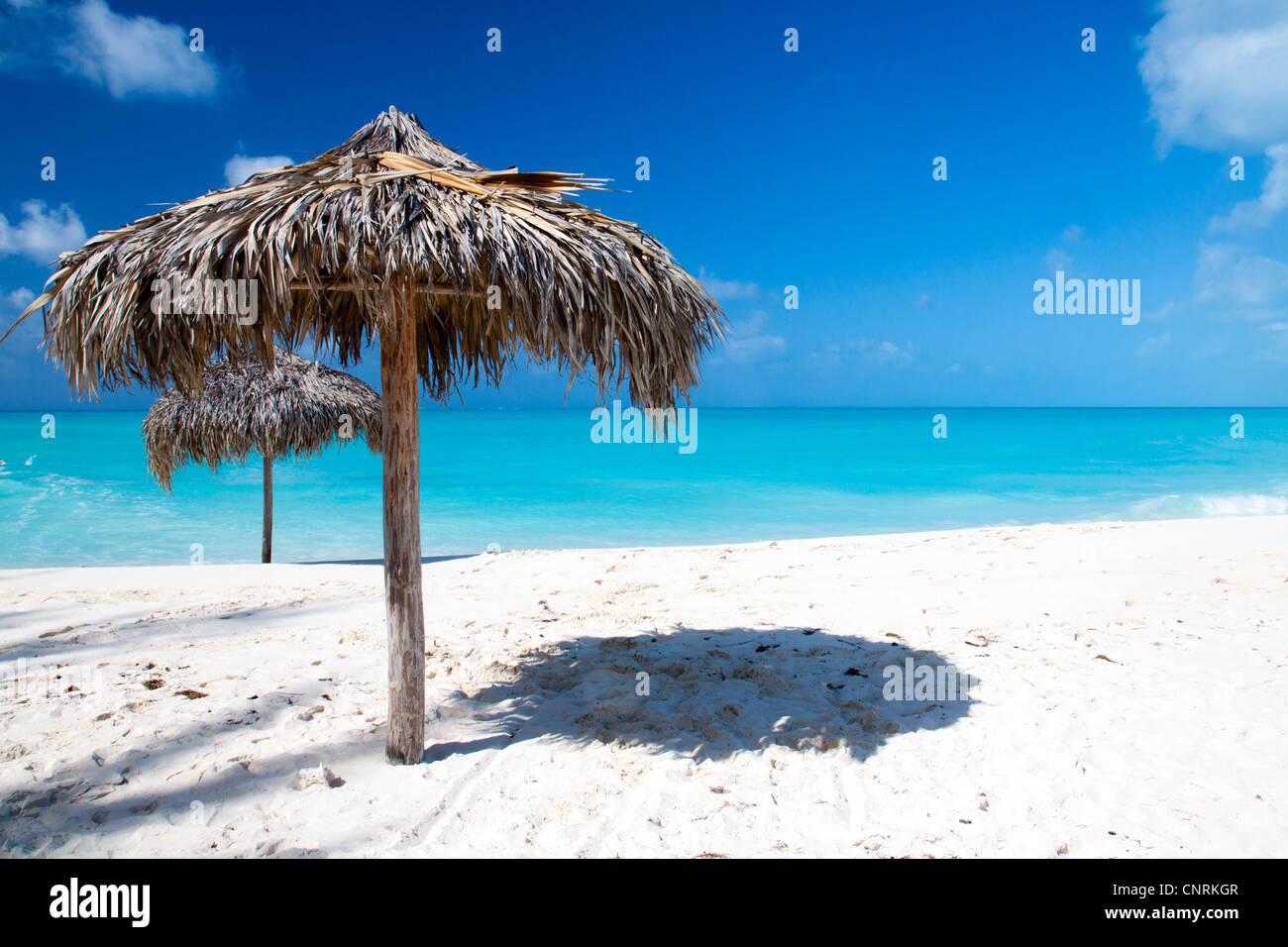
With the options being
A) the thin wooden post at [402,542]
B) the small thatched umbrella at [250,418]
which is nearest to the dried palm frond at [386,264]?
the thin wooden post at [402,542]

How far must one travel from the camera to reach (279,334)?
3.10 metres

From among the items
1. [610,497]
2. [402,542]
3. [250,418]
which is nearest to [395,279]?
[402,542]

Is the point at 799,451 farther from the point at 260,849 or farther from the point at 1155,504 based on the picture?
the point at 260,849

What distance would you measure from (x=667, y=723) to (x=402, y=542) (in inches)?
59.5

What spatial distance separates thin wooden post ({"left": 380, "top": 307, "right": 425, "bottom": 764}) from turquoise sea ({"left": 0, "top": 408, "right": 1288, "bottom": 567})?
989cm

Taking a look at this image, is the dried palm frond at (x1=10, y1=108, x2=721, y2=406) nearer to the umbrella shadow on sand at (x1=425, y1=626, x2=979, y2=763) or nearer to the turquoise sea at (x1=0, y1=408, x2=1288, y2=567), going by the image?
the umbrella shadow on sand at (x1=425, y1=626, x2=979, y2=763)

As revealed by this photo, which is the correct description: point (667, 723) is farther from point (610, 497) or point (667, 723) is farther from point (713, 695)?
point (610, 497)

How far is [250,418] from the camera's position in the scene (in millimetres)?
8727

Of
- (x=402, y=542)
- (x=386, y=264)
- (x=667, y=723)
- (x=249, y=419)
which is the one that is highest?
(x=386, y=264)

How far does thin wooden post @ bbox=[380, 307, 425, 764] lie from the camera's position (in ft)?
9.72

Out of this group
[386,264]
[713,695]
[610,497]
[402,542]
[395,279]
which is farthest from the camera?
[610,497]

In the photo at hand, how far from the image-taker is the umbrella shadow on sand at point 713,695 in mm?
3264

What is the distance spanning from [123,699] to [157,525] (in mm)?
14686
